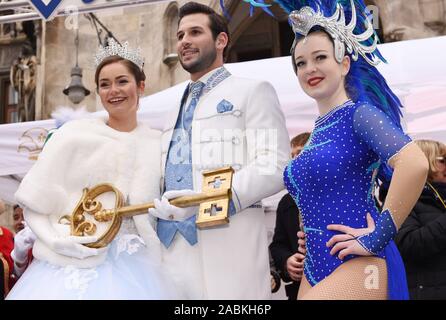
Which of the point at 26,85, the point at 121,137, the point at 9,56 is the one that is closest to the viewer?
the point at 121,137

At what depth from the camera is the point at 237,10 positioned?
28.6ft

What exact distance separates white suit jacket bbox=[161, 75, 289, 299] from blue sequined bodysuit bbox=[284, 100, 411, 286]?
0.64 feet

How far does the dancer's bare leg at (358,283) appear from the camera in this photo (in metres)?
1.89

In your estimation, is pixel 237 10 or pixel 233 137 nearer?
pixel 233 137

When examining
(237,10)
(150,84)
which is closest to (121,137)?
(150,84)

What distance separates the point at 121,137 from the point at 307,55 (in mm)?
896

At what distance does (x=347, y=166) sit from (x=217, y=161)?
58cm

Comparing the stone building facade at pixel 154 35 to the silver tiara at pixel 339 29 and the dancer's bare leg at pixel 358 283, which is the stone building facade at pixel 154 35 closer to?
the silver tiara at pixel 339 29

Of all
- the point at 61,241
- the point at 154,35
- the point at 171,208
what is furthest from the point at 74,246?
the point at 154,35

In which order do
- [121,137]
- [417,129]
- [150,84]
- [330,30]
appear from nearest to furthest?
1. [330,30]
2. [121,137]
3. [417,129]
4. [150,84]

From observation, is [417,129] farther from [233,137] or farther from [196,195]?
[196,195]

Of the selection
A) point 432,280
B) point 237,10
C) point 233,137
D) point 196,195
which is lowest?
point 432,280

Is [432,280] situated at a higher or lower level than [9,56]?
lower

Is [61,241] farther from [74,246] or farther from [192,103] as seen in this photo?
[192,103]
